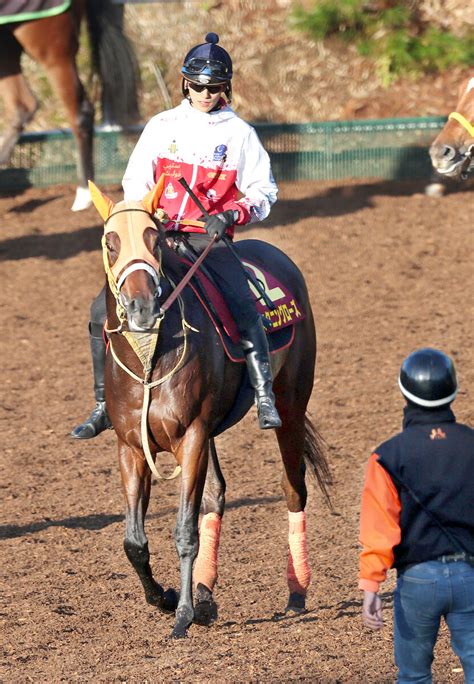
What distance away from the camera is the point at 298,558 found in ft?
22.3

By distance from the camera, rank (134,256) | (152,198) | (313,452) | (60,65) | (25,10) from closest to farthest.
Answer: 1. (134,256)
2. (152,198)
3. (313,452)
4. (25,10)
5. (60,65)

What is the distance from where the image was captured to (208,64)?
21.2 feet

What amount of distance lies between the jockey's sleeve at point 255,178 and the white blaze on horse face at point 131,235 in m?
1.01

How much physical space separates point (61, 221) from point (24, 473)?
6.60 m

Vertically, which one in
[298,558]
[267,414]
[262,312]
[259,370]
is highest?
[262,312]

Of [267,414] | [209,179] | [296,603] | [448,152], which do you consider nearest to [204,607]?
[296,603]

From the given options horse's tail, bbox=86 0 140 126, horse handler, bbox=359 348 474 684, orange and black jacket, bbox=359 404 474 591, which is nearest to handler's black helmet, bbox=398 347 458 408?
horse handler, bbox=359 348 474 684

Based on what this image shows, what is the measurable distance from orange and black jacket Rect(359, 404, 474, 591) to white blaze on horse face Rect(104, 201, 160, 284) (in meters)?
1.59

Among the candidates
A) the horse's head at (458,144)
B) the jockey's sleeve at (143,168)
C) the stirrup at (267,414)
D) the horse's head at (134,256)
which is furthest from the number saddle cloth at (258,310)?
the horse's head at (458,144)

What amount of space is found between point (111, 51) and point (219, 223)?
968cm

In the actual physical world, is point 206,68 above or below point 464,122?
above

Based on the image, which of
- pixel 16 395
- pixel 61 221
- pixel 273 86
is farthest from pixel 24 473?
pixel 273 86

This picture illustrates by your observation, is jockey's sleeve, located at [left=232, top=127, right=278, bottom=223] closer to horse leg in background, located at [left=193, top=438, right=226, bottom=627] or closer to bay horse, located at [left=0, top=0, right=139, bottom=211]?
horse leg in background, located at [left=193, top=438, right=226, bottom=627]

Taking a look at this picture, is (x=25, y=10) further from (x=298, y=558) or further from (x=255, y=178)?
(x=298, y=558)
